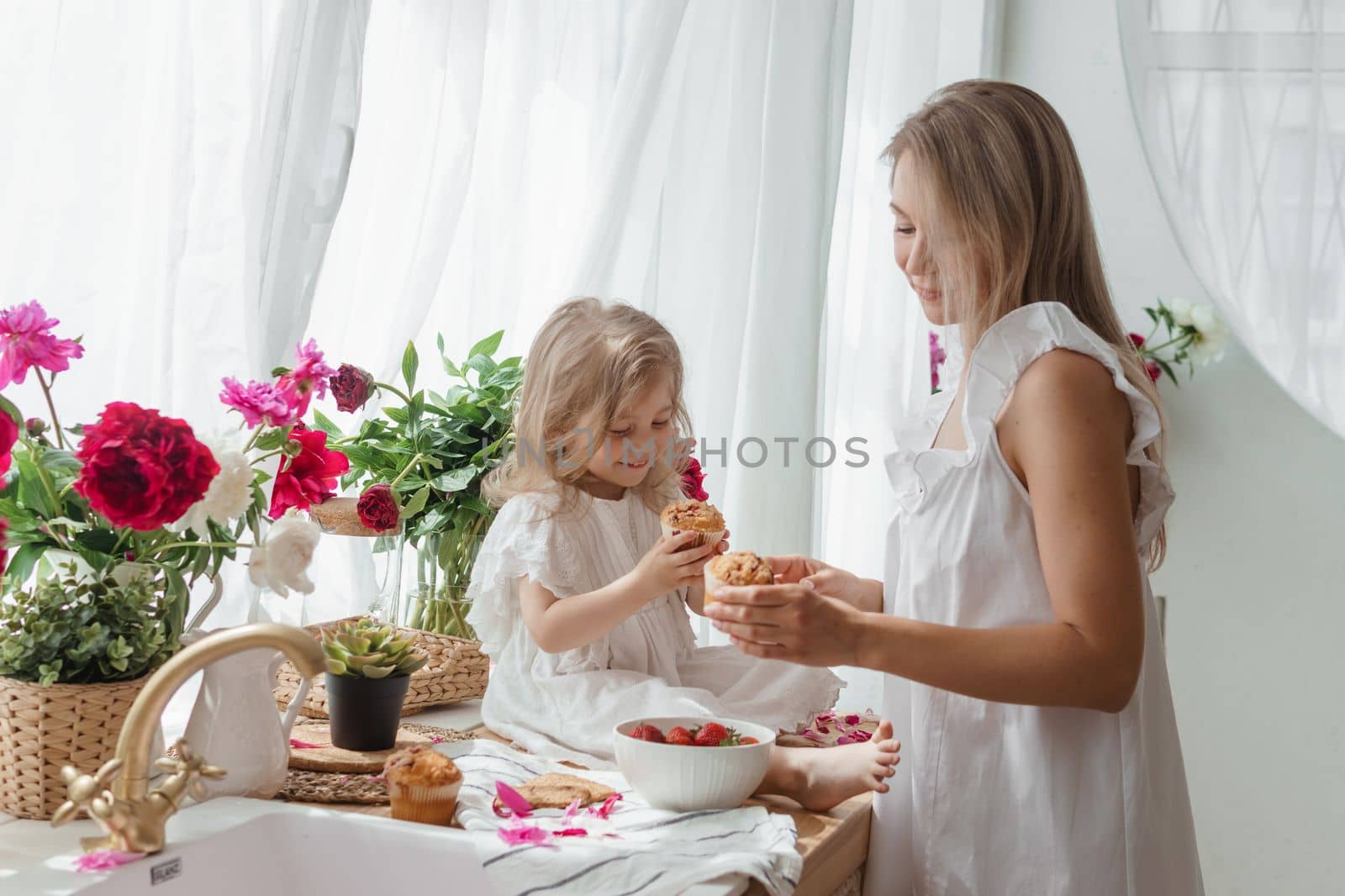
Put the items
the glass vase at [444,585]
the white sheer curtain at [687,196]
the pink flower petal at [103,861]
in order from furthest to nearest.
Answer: the white sheer curtain at [687,196] → the glass vase at [444,585] → the pink flower petal at [103,861]

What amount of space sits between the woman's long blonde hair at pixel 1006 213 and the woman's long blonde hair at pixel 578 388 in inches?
16.3

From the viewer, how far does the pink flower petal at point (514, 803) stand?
1.09 meters

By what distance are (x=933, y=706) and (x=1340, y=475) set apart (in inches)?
76.4

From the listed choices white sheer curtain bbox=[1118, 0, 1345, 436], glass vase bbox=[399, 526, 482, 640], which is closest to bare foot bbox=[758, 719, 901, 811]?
glass vase bbox=[399, 526, 482, 640]

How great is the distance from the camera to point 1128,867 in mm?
1132

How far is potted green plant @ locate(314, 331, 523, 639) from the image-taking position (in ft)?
5.21

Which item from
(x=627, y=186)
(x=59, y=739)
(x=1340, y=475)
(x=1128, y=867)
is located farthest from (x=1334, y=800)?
(x=59, y=739)

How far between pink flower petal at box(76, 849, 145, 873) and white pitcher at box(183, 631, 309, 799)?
0.56 ft

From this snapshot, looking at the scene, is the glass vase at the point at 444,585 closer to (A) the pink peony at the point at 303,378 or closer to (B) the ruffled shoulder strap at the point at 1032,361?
(A) the pink peony at the point at 303,378

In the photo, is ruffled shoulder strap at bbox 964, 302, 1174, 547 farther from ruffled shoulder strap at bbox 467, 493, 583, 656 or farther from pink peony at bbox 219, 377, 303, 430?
pink peony at bbox 219, 377, 303, 430

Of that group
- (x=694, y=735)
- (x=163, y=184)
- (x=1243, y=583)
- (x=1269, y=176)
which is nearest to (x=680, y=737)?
(x=694, y=735)

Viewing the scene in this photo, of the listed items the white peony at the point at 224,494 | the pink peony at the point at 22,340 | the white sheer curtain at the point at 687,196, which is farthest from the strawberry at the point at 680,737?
the white sheer curtain at the point at 687,196

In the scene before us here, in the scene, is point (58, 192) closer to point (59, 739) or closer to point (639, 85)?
point (59, 739)

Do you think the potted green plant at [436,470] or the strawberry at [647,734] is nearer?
the strawberry at [647,734]
